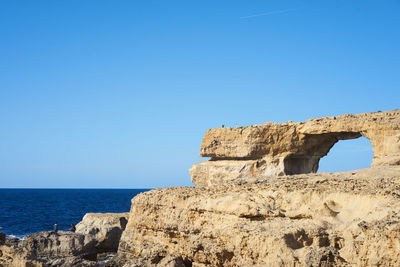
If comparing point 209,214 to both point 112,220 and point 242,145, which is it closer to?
point 242,145

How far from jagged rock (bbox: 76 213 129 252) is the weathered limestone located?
4.39 metres

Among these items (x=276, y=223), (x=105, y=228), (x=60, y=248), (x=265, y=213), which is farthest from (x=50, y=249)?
(x=276, y=223)

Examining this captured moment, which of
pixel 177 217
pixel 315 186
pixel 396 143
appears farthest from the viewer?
pixel 396 143

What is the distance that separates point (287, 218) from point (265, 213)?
618 millimetres

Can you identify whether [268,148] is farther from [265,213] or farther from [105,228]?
[265,213]

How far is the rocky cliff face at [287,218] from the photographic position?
10.1 m

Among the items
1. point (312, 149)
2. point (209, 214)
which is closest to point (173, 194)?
point (209, 214)

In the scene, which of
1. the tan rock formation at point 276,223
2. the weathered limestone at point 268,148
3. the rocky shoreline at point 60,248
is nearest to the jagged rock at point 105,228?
the rocky shoreline at point 60,248

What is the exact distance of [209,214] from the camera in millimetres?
14422

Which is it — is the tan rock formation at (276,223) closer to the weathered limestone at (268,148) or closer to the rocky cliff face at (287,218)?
the rocky cliff face at (287,218)

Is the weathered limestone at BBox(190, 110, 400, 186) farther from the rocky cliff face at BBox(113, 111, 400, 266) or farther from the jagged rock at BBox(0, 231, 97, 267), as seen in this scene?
the jagged rock at BBox(0, 231, 97, 267)

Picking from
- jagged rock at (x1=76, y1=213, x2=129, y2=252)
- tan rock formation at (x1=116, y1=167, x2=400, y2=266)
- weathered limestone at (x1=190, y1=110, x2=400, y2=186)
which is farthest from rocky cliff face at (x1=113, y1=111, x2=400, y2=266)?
jagged rock at (x1=76, y1=213, x2=129, y2=252)

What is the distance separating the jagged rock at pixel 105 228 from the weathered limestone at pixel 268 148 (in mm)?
4385

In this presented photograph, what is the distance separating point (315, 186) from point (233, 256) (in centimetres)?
322
